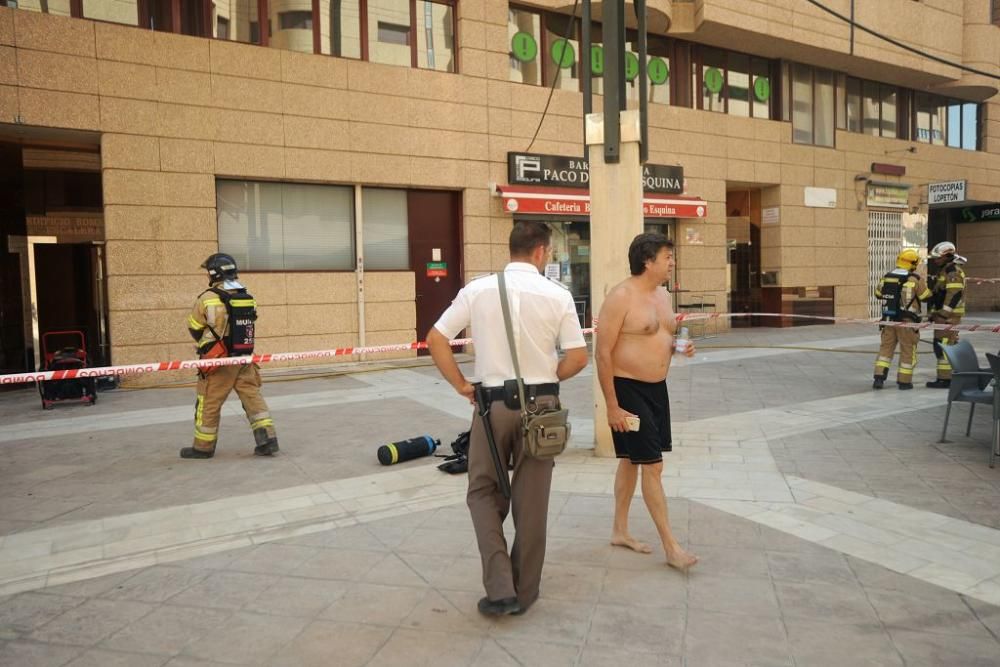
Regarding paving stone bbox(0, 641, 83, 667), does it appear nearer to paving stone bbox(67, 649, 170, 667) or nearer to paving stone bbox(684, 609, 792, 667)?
paving stone bbox(67, 649, 170, 667)

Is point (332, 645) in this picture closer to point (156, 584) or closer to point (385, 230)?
point (156, 584)

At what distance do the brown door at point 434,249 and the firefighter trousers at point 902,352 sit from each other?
7250mm

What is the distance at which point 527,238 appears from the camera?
3561 mm

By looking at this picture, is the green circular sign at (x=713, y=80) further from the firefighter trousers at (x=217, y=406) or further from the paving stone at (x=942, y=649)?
the paving stone at (x=942, y=649)

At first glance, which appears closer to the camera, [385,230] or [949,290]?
[949,290]

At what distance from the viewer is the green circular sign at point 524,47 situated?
14.6 meters

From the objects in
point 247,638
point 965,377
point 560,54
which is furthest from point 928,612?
point 560,54

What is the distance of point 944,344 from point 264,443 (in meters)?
8.05

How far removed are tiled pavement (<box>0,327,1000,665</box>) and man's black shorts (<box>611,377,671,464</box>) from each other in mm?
604

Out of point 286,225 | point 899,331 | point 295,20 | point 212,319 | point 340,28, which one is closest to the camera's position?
point 212,319

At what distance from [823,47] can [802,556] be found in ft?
55.2

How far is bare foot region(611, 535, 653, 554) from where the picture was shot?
418cm

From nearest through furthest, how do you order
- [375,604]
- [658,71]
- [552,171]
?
[375,604], [552,171], [658,71]

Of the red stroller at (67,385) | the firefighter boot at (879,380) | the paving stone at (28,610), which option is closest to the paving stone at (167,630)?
the paving stone at (28,610)
